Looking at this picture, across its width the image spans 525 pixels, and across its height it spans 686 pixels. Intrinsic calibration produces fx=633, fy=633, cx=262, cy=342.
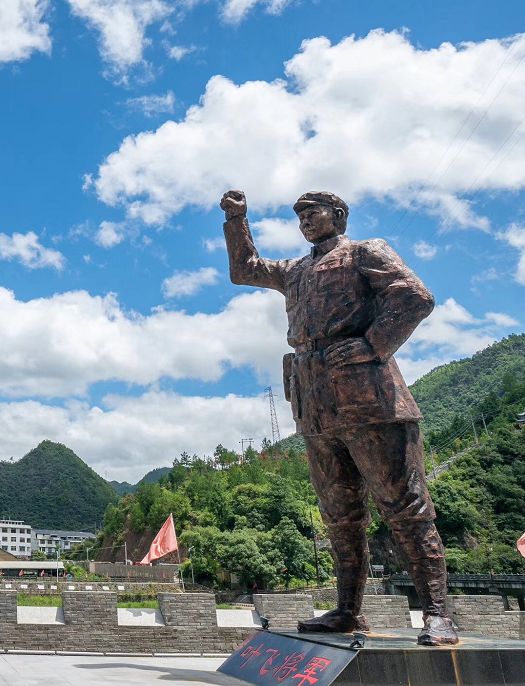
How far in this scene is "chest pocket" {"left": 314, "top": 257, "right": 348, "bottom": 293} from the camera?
4.20 meters

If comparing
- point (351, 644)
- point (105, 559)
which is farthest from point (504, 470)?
point (351, 644)

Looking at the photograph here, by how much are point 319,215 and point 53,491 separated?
119270mm

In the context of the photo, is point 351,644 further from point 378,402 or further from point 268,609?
point 268,609

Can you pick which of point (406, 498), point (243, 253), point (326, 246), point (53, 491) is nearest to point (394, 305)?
point (326, 246)

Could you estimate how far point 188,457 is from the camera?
83.5 meters

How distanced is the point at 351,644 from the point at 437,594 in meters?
0.76

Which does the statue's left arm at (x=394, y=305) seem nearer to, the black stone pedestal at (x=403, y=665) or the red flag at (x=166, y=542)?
the black stone pedestal at (x=403, y=665)

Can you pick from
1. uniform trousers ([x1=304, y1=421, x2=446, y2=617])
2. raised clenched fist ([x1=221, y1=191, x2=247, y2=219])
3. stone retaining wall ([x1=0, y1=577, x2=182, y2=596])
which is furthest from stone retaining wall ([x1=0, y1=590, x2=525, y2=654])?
stone retaining wall ([x1=0, y1=577, x2=182, y2=596])

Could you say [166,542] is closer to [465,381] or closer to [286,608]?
[286,608]

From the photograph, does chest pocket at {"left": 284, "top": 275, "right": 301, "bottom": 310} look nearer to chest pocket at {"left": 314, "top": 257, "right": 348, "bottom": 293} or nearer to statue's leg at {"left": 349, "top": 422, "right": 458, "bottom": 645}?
chest pocket at {"left": 314, "top": 257, "right": 348, "bottom": 293}

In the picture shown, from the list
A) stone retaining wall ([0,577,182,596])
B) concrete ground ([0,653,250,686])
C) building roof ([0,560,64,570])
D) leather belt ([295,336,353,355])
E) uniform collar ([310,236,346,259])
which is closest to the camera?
concrete ground ([0,653,250,686])

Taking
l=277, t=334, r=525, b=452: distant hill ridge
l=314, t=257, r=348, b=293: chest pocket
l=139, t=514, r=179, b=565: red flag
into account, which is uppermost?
l=277, t=334, r=525, b=452: distant hill ridge

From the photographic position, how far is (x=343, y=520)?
4293 millimetres

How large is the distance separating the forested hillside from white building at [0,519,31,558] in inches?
931
